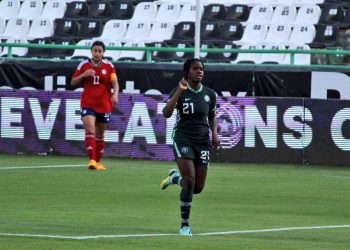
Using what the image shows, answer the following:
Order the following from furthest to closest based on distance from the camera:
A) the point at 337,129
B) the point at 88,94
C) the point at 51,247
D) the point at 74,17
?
the point at 74,17
the point at 337,129
the point at 88,94
the point at 51,247

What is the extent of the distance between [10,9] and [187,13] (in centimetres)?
561

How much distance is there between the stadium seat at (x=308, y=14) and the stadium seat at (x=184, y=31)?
256 centimetres

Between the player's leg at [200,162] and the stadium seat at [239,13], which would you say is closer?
the player's leg at [200,162]

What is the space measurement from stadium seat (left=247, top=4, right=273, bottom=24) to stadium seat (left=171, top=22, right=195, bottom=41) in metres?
1.41

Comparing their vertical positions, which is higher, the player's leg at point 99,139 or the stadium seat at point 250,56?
the stadium seat at point 250,56

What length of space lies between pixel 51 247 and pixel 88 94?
10063 millimetres

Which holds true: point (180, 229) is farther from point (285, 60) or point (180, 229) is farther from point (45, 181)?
point (285, 60)

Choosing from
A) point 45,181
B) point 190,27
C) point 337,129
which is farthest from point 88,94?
point 190,27

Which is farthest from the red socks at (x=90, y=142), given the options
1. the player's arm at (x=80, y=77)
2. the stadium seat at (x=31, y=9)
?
the stadium seat at (x=31, y=9)

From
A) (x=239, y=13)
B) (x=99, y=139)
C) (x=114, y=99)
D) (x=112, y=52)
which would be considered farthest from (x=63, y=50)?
(x=114, y=99)

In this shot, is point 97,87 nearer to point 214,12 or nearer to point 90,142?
point 90,142

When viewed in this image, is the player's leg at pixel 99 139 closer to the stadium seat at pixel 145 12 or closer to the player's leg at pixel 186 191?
the player's leg at pixel 186 191

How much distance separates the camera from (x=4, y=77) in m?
26.1

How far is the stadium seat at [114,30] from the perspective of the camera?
29781 mm
